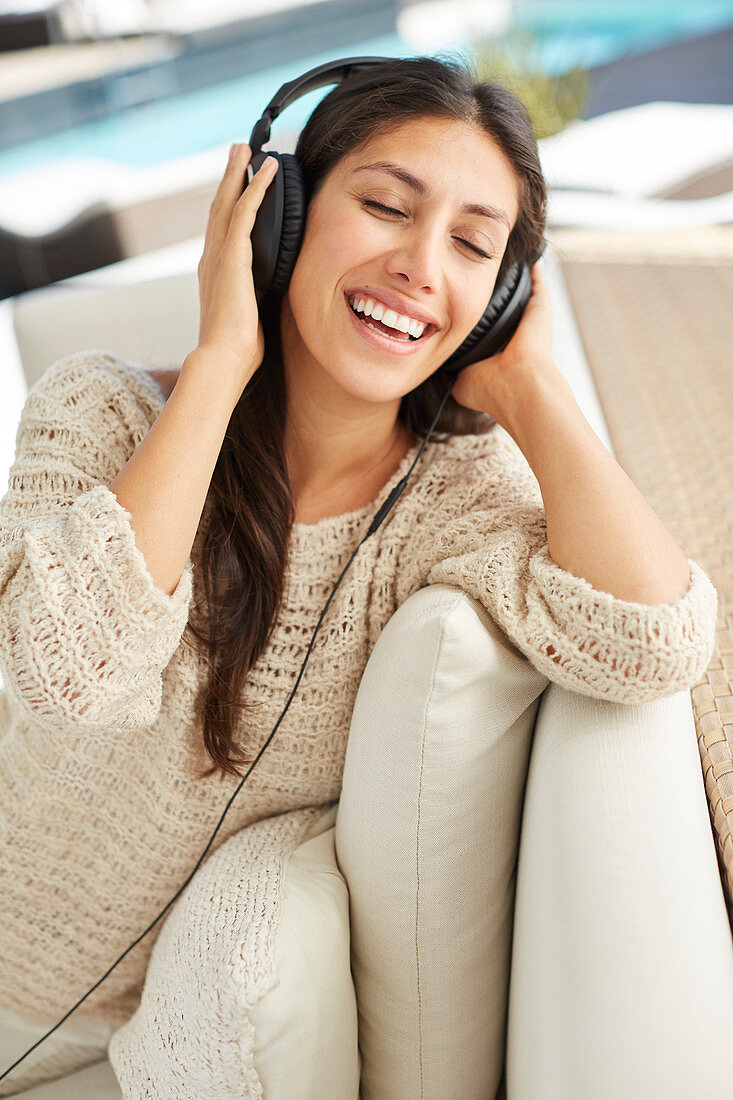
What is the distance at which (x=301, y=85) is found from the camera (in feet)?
3.16

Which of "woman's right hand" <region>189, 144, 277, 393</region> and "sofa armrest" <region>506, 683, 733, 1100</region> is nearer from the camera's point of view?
"sofa armrest" <region>506, 683, 733, 1100</region>

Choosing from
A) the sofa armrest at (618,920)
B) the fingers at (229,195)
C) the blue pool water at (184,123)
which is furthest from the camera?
the blue pool water at (184,123)

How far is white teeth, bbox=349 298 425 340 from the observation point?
→ 91 cm

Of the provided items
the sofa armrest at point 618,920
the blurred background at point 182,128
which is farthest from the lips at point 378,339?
the blurred background at point 182,128

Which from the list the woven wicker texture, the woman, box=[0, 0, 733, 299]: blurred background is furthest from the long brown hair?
box=[0, 0, 733, 299]: blurred background

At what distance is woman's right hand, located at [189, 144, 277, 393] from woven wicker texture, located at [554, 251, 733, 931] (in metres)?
0.59

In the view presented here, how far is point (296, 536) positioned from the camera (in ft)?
3.30

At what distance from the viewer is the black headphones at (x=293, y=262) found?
3.05 feet

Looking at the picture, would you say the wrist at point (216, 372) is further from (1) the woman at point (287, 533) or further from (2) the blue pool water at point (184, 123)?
(2) the blue pool water at point (184, 123)

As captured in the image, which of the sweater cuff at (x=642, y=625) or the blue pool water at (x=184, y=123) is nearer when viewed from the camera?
the sweater cuff at (x=642, y=625)

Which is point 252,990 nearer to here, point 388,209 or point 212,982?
point 212,982

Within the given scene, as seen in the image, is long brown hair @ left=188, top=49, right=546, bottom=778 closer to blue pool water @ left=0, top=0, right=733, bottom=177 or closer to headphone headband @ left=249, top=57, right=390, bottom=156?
headphone headband @ left=249, top=57, right=390, bottom=156

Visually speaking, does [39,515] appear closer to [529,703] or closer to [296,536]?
[296,536]

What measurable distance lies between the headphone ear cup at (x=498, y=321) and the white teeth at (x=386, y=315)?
0.34ft
